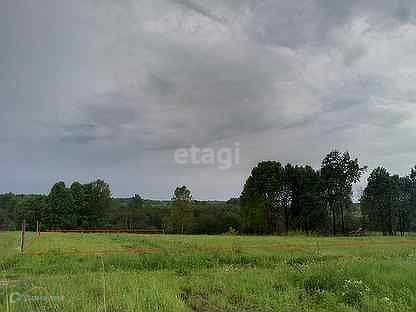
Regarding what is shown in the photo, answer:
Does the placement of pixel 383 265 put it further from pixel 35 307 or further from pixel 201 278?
pixel 35 307

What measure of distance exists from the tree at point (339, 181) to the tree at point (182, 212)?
2634 cm

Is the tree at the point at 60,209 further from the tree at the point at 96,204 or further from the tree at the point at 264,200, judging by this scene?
the tree at the point at 264,200

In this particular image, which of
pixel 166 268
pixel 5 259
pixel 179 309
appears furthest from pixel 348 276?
pixel 5 259

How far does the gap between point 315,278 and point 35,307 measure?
6774mm

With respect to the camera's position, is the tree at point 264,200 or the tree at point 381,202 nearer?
the tree at point 264,200

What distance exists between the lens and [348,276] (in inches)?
404

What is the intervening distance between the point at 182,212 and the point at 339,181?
29786mm

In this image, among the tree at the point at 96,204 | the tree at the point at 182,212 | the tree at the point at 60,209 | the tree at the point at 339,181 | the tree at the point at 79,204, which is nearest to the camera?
the tree at the point at 339,181

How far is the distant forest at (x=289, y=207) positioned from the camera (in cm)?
6494

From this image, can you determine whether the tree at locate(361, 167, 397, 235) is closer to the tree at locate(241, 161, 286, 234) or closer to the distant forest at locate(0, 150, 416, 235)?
the distant forest at locate(0, 150, 416, 235)

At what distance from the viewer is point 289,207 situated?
68312mm

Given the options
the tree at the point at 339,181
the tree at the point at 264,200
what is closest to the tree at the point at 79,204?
the tree at the point at 264,200

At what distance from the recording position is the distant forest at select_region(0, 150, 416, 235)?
64.9m

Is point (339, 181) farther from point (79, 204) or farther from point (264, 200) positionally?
point (79, 204)
